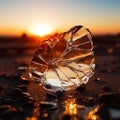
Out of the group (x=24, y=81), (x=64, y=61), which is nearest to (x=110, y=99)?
(x=64, y=61)

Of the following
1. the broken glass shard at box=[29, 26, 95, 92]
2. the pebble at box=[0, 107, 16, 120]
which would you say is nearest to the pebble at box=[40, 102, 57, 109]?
the pebble at box=[0, 107, 16, 120]

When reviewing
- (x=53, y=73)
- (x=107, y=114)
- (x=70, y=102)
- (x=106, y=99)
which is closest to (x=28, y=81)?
(x=53, y=73)

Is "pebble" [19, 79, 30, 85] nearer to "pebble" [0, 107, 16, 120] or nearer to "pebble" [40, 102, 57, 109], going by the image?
"pebble" [40, 102, 57, 109]

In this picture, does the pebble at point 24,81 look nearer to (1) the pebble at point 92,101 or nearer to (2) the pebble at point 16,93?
(2) the pebble at point 16,93

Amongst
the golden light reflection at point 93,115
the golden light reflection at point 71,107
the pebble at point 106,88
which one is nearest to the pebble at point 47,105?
the golden light reflection at point 71,107

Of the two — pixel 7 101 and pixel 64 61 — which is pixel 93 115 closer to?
pixel 7 101

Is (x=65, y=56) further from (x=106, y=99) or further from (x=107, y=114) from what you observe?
(x=107, y=114)
